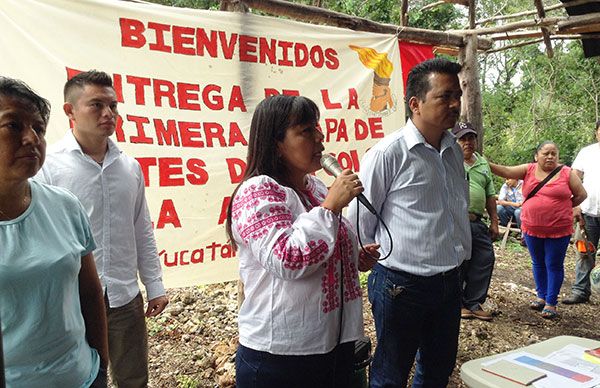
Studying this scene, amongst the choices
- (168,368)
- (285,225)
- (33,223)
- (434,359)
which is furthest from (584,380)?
(168,368)

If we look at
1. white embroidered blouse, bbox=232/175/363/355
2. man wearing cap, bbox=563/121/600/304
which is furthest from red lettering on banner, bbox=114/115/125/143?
man wearing cap, bbox=563/121/600/304

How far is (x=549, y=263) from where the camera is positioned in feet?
14.8

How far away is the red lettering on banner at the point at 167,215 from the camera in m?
2.89

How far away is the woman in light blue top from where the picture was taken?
1.18 metres

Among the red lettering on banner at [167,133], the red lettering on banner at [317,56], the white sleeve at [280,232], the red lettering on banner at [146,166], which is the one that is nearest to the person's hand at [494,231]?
the red lettering on banner at [317,56]

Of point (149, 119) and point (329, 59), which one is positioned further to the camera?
point (329, 59)

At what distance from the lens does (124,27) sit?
9.03 ft

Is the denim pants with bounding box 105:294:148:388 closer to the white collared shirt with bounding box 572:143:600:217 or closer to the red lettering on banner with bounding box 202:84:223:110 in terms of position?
the red lettering on banner with bounding box 202:84:223:110

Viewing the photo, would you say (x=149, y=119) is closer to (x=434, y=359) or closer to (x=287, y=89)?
(x=287, y=89)

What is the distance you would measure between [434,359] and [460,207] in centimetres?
75

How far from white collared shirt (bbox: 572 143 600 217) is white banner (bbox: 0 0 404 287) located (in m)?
2.96

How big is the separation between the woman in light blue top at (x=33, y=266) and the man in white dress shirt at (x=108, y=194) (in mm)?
645

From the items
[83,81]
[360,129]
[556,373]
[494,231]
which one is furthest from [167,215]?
[494,231]

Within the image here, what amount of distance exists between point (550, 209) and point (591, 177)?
32.9 inches
